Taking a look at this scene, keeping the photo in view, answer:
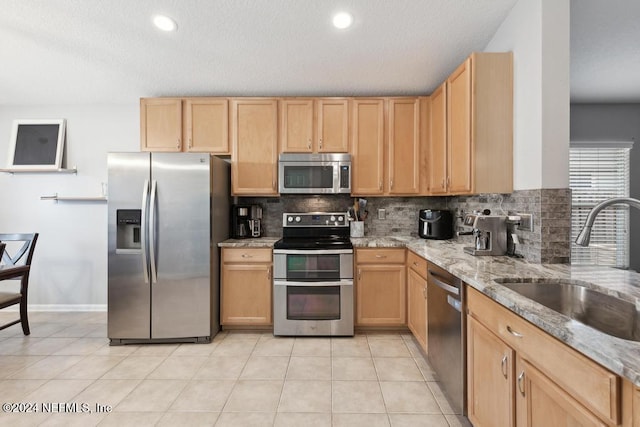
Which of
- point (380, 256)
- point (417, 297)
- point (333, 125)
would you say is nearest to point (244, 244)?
point (380, 256)

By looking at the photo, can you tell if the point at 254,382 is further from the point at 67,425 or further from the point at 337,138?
the point at 337,138

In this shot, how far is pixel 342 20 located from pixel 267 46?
0.66 m

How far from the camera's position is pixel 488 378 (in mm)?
1384

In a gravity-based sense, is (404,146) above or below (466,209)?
above

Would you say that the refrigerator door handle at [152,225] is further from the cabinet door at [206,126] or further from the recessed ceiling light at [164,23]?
the recessed ceiling light at [164,23]

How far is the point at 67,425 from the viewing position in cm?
171

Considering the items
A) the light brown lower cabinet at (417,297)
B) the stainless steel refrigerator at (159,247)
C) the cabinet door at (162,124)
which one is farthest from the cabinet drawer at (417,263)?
the cabinet door at (162,124)

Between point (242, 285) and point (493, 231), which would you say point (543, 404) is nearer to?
point (493, 231)

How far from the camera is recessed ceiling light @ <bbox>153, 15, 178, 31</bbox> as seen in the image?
2.04 meters

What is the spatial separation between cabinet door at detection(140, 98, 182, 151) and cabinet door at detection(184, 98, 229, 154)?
0.32ft

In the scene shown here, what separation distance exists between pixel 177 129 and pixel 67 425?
8.40 feet

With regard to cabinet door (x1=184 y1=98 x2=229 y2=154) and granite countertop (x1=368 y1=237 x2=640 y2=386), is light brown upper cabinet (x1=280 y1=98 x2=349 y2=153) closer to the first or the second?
cabinet door (x1=184 y1=98 x2=229 y2=154)

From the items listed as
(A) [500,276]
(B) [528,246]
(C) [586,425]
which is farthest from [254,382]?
(B) [528,246]

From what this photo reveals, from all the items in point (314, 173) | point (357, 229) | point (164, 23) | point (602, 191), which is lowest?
point (357, 229)
